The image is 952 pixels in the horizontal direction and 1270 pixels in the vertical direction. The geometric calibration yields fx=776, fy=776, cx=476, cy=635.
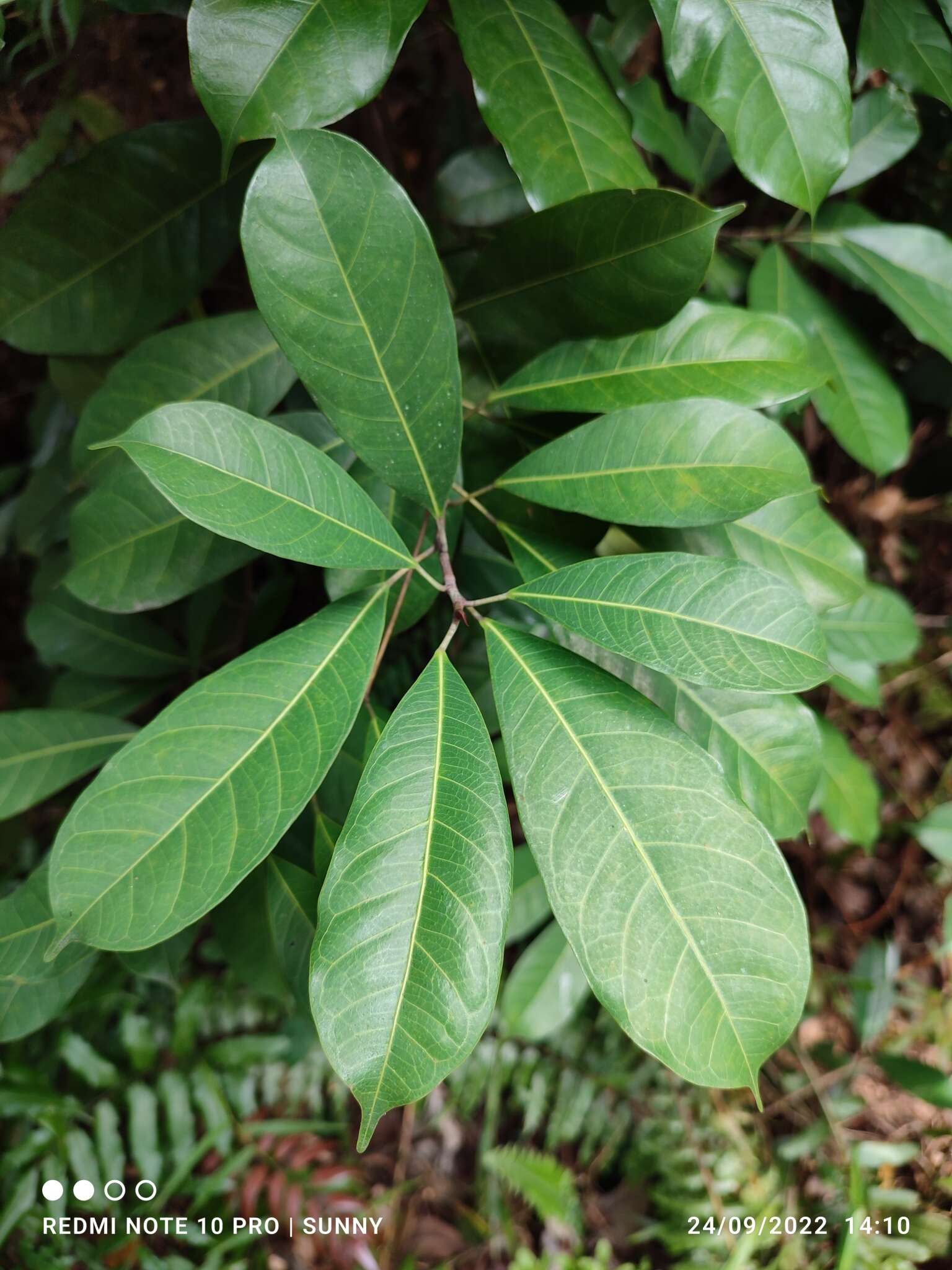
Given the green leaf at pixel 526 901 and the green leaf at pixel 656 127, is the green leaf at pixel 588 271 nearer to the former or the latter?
the green leaf at pixel 656 127

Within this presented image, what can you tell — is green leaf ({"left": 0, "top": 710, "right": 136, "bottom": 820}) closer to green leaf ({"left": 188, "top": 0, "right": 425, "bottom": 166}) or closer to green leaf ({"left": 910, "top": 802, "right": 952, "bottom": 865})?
green leaf ({"left": 188, "top": 0, "right": 425, "bottom": 166})

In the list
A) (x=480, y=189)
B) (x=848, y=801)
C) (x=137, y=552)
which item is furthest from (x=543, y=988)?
(x=480, y=189)

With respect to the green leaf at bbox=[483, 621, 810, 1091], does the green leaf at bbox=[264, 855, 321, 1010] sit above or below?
below

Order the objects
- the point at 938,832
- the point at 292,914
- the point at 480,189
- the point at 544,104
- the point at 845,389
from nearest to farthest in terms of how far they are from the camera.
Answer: the point at 544,104, the point at 292,914, the point at 480,189, the point at 845,389, the point at 938,832

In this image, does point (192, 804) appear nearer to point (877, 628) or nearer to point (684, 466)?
point (684, 466)

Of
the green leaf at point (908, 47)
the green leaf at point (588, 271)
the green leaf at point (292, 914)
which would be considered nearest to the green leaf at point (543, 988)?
the green leaf at point (292, 914)

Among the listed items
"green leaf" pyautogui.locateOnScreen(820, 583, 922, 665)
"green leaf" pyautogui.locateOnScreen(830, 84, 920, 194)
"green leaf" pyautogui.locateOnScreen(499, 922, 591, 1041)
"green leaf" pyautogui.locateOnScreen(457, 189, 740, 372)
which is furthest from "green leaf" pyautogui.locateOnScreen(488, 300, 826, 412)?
"green leaf" pyautogui.locateOnScreen(499, 922, 591, 1041)
